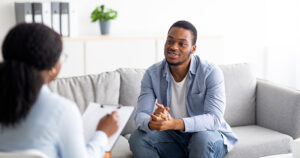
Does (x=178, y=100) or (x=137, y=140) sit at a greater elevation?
(x=178, y=100)

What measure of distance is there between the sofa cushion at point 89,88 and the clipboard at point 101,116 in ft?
2.56

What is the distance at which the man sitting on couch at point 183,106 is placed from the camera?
2.27 m

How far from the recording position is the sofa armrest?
2748mm

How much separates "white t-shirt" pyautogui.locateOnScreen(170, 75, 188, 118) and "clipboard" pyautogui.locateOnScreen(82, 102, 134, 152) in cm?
75

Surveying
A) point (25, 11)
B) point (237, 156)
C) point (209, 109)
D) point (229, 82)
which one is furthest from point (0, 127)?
point (25, 11)

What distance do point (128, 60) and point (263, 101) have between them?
1.59 metres

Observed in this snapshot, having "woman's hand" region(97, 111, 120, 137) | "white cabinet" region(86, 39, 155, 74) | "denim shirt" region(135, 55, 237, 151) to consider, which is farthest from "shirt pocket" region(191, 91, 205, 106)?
"white cabinet" region(86, 39, 155, 74)

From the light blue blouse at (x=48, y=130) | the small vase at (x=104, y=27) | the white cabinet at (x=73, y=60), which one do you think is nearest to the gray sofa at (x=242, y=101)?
the light blue blouse at (x=48, y=130)

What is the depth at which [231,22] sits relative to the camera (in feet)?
16.2

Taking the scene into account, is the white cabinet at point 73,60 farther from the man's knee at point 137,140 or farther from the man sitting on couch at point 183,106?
the man's knee at point 137,140

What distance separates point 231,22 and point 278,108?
2.26 meters

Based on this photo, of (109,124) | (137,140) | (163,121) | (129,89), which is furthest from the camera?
(129,89)

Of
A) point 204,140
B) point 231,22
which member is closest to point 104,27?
point 231,22

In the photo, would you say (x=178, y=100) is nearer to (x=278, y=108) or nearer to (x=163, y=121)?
(x=163, y=121)
